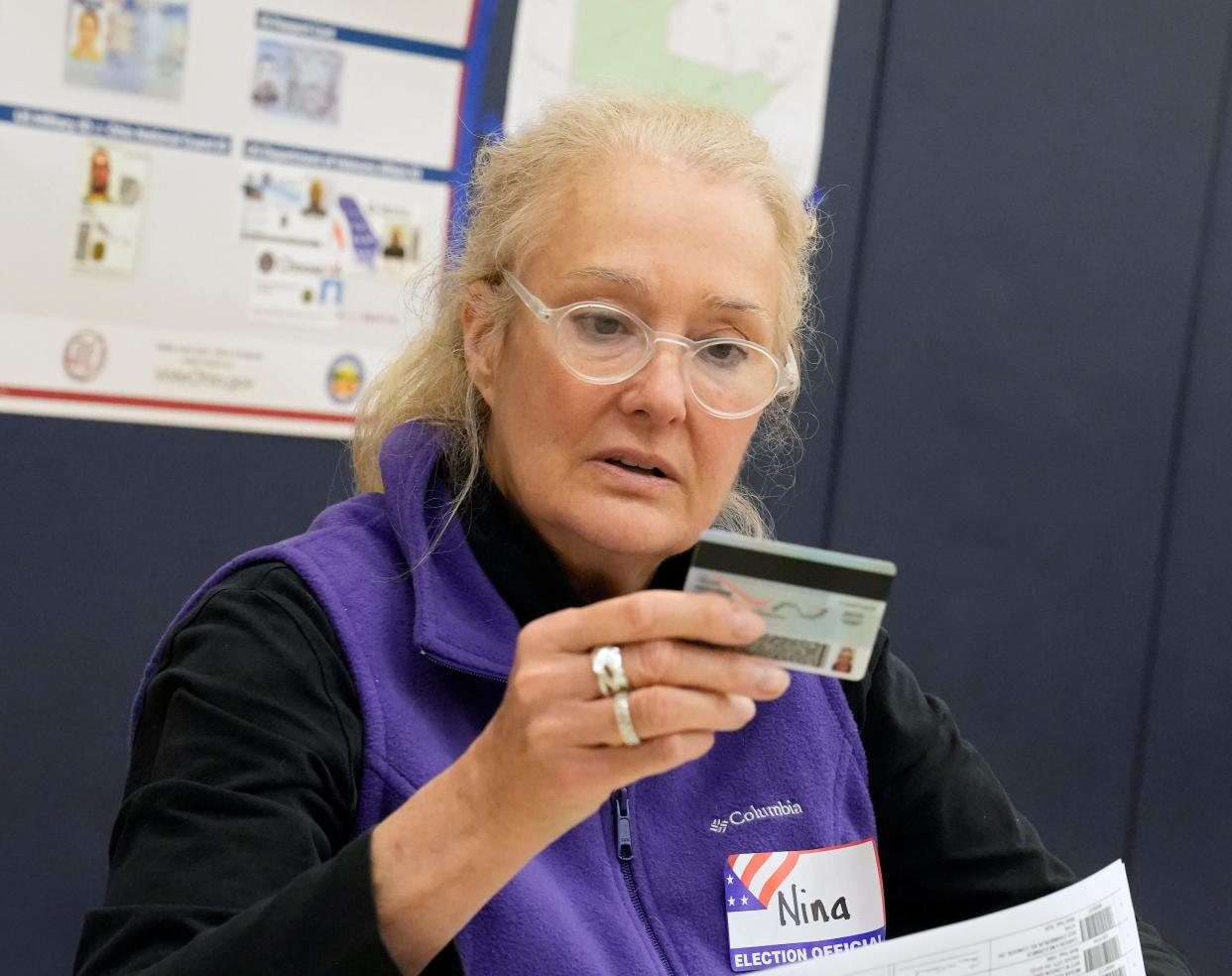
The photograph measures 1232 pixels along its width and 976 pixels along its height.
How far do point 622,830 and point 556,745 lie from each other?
0.39 m

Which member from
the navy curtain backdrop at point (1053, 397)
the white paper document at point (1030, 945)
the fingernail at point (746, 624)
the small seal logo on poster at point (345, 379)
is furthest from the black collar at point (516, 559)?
the navy curtain backdrop at point (1053, 397)

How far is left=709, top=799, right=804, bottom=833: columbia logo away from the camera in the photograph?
1193 mm

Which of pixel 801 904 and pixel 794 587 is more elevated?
pixel 794 587

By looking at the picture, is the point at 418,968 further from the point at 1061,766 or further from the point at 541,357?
the point at 1061,766

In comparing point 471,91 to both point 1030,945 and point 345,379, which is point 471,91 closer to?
point 345,379

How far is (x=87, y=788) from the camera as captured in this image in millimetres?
1939

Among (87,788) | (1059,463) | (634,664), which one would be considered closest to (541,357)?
(634,664)

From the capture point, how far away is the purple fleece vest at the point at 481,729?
1045 mm

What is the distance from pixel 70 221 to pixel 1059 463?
169 cm

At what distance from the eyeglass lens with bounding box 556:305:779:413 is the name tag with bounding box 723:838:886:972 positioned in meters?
0.39

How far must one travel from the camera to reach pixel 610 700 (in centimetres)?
76

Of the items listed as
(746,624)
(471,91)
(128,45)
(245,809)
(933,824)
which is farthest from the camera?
(471,91)

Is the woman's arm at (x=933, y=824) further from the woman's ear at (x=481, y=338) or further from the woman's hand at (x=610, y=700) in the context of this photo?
the woman's hand at (x=610, y=700)

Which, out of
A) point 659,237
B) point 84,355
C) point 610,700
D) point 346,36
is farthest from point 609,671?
point 346,36
